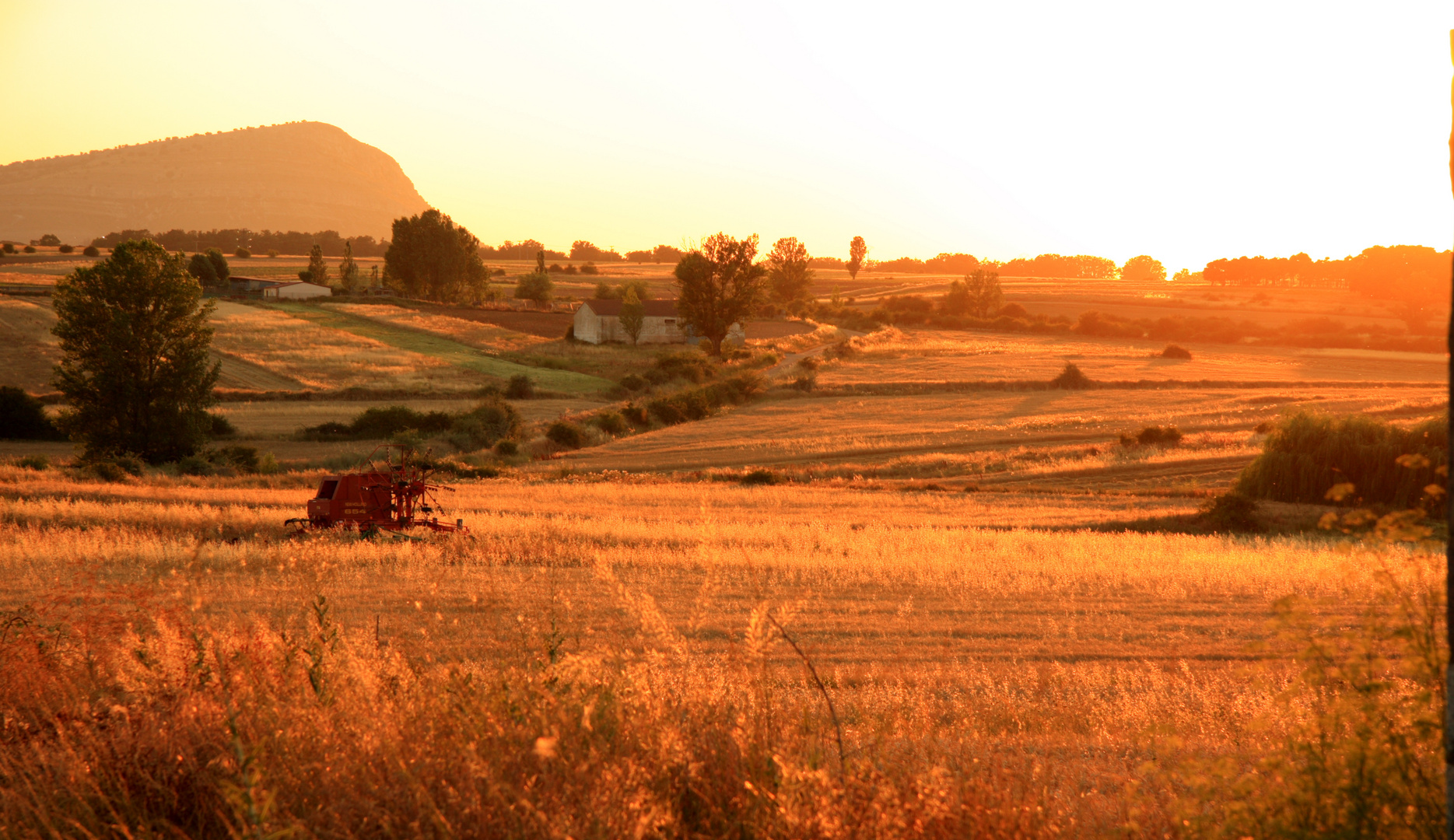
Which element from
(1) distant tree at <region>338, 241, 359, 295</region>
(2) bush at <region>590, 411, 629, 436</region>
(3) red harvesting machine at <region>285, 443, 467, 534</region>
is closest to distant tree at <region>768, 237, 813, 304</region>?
(1) distant tree at <region>338, 241, 359, 295</region>

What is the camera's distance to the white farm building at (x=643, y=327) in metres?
91.6

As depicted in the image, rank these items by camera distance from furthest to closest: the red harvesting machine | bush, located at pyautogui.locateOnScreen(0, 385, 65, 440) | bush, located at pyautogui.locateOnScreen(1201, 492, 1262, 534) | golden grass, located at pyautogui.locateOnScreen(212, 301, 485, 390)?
golden grass, located at pyautogui.locateOnScreen(212, 301, 485, 390) → bush, located at pyautogui.locateOnScreen(0, 385, 65, 440) → bush, located at pyautogui.locateOnScreen(1201, 492, 1262, 534) → the red harvesting machine

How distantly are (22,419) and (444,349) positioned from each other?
3706cm

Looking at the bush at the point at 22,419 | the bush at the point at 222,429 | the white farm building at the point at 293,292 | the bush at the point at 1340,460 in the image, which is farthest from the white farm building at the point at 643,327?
the bush at the point at 1340,460

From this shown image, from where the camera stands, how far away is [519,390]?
59125mm

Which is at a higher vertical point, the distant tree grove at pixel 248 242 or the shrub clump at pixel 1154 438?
the distant tree grove at pixel 248 242

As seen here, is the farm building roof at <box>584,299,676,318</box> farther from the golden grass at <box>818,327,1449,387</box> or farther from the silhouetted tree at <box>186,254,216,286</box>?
the silhouetted tree at <box>186,254,216,286</box>

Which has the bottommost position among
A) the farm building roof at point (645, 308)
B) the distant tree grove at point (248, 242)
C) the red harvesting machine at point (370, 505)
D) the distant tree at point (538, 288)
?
the red harvesting machine at point (370, 505)

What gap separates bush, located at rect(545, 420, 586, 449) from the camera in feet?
151

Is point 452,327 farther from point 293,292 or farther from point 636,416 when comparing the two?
point 636,416

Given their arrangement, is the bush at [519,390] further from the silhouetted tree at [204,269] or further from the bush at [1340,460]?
the silhouetted tree at [204,269]

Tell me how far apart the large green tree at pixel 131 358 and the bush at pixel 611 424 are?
19777mm

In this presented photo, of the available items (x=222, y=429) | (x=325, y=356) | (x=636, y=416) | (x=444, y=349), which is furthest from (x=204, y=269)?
(x=636, y=416)

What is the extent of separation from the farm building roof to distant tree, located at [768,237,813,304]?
133 ft
